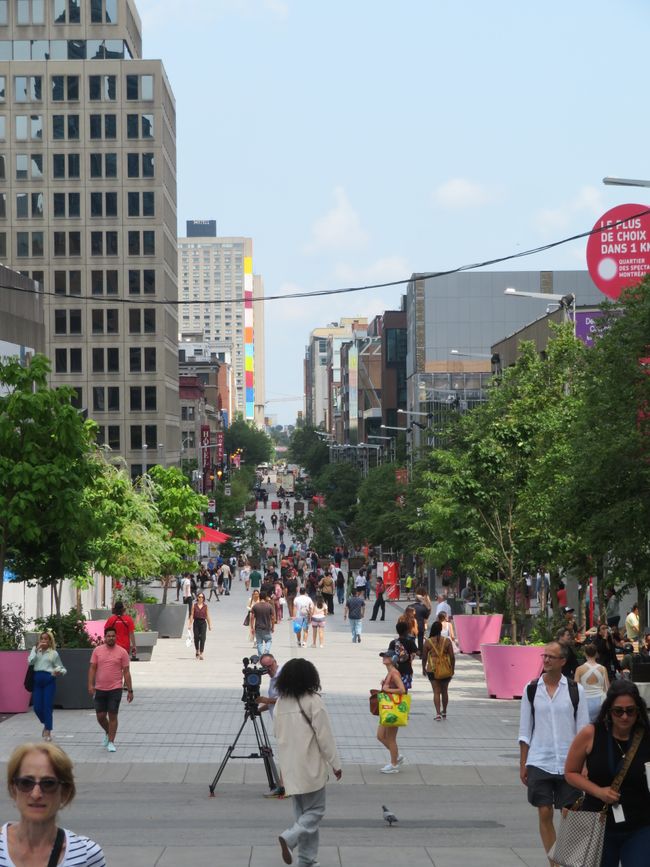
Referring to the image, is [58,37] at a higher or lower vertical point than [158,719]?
higher

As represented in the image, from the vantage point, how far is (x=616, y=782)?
7.52 m

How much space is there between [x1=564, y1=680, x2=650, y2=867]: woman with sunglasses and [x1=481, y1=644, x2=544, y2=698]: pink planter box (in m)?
15.7

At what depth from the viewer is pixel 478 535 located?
103 feet

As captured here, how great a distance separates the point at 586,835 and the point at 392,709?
8065mm

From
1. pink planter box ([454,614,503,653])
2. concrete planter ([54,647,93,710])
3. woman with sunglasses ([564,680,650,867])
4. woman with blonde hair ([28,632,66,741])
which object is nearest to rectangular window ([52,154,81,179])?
pink planter box ([454,614,503,653])

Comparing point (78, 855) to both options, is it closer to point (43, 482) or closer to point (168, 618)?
point (43, 482)

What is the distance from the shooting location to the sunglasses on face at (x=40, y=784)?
4914 millimetres

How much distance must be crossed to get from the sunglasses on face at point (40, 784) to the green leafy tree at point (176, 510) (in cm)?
3402

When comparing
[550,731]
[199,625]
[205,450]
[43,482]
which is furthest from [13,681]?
[205,450]

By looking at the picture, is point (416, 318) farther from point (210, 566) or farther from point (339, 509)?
point (210, 566)

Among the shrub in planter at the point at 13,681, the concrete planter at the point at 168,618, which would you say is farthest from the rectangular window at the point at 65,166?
the shrub in planter at the point at 13,681

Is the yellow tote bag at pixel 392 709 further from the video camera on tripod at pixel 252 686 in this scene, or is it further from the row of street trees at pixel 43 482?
the row of street trees at pixel 43 482

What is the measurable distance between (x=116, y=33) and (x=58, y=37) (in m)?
3.94

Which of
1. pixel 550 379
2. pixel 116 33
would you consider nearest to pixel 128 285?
pixel 116 33
